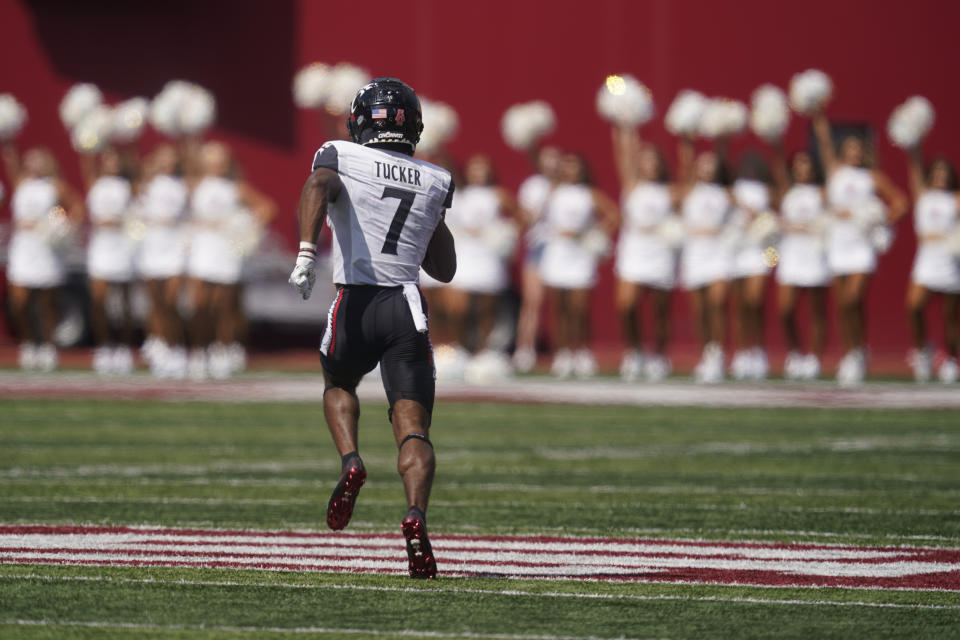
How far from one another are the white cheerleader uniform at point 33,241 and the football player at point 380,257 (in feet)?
45.6

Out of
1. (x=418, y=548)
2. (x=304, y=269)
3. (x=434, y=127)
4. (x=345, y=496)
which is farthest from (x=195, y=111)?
(x=418, y=548)

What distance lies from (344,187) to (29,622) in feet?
6.51

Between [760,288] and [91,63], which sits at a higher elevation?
[91,63]

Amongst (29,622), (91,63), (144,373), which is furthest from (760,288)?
(29,622)

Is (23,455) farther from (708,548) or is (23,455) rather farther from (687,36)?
(687,36)

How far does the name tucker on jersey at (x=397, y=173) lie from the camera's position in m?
6.70

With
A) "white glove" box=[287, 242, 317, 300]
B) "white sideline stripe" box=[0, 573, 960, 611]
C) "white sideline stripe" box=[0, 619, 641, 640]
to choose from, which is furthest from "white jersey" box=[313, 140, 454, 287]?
"white sideline stripe" box=[0, 619, 641, 640]

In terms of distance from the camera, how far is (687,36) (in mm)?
25078

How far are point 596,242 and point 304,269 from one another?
45.7 feet

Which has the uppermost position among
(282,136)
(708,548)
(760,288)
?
(282,136)

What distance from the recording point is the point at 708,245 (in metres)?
19.2

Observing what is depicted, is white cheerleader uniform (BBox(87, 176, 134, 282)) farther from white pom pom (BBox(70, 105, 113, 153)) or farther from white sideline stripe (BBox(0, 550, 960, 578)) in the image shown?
white sideline stripe (BBox(0, 550, 960, 578))

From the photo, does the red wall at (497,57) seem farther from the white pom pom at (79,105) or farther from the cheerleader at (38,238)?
the cheerleader at (38,238)

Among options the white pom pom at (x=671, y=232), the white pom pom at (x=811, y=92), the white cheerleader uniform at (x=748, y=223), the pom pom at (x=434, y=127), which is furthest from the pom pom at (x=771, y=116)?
the pom pom at (x=434, y=127)
